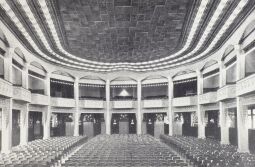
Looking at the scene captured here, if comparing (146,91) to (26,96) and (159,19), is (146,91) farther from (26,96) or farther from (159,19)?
(159,19)

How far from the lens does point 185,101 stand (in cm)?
3256

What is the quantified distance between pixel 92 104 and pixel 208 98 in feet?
47.0

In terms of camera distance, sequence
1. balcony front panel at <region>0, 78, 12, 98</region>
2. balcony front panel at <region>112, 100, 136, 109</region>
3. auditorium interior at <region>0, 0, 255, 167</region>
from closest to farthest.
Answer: auditorium interior at <region>0, 0, 255, 167</region> → balcony front panel at <region>0, 78, 12, 98</region> → balcony front panel at <region>112, 100, 136, 109</region>

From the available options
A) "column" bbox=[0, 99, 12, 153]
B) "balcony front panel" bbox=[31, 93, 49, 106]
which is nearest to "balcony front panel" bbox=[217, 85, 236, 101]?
"column" bbox=[0, 99, 12, 153]

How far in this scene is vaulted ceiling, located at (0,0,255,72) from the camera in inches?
599

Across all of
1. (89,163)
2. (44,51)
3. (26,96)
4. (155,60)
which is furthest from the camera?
(155,60)

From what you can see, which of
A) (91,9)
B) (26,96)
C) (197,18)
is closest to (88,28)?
(91,9)

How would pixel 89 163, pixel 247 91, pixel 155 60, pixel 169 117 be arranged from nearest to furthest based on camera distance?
pixel 89 163, pixel 247 91, pixel 155 60, pixel 169 117

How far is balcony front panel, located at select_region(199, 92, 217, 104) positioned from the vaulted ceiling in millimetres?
3579

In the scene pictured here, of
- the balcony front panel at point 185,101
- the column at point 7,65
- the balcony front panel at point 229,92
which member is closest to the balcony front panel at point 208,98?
the balcony front panel at point 185,101

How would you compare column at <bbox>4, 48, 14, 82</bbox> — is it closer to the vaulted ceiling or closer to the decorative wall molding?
the vaulted ceiling

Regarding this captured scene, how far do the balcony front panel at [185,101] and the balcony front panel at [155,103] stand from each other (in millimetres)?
1611

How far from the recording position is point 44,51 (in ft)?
83.5

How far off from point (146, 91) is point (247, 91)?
75.2 ft
